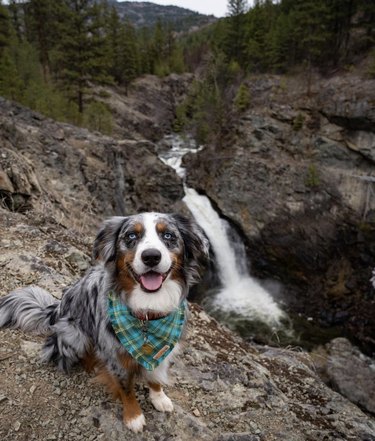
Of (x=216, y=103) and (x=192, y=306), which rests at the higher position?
(x=216, y=103)

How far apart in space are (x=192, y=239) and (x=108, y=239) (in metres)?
0.72

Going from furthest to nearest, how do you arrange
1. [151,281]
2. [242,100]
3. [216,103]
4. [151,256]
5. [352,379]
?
[216,103], [242,100], [352,379], [151,281], [151,256]

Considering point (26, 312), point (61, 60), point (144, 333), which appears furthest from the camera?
point (61, 60)

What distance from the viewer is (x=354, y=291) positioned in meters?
16.2

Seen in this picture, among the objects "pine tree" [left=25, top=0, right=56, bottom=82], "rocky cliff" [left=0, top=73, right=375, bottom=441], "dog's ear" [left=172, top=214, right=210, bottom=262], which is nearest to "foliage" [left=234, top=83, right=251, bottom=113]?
"rocky cliff" [left=0, top=73, right=375, bottom=441]

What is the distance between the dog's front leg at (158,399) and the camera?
295 cm

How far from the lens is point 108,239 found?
2.69 m

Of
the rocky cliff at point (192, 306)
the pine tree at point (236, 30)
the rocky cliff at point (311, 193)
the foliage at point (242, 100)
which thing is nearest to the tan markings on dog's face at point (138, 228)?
the rocky cliff at point (192, 306)

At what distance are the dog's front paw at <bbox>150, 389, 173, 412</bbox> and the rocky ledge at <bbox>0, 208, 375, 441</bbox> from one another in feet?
0.18

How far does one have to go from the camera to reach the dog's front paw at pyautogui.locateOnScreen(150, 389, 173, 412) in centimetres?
295

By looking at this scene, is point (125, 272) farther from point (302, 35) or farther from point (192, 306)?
point (302, 35)

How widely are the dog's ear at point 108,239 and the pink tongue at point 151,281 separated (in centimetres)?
38

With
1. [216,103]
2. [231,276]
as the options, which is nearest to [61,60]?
[216,103]

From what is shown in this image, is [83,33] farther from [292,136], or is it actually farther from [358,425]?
[358,425]
